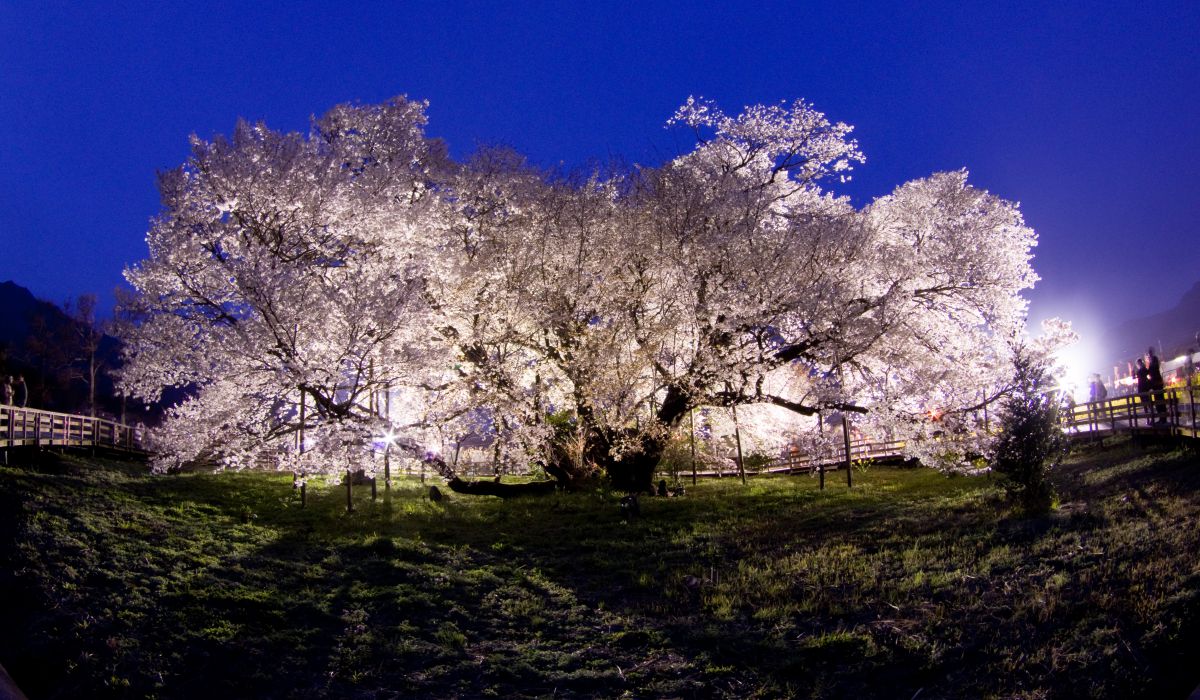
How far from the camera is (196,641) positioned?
953 centimetres

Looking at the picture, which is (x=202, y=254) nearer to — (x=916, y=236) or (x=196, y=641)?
(x=196, y=641)

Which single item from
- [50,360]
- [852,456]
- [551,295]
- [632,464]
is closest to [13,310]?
[50,360]

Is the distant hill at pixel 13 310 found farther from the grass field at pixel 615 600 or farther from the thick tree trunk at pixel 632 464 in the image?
the grass field at pixel 615 600

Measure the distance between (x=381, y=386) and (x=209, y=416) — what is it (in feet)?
15.2

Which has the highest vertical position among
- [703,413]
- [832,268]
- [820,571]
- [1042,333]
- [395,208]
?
[395,208]

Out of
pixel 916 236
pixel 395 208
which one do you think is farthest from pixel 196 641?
pixel 916 236

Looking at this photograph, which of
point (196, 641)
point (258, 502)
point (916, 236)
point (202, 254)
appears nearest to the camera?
point (196, 641)

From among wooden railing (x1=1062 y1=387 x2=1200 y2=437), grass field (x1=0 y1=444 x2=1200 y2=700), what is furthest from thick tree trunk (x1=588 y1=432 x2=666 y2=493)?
wooden railing (x1=1062 y1=387 x2=1200 y2=437)

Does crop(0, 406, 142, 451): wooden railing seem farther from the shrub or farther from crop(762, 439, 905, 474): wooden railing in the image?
crop(762, 439, 905, 474): wooden railing

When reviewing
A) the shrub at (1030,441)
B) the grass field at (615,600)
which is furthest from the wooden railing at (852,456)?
the shrub at (1030,441)

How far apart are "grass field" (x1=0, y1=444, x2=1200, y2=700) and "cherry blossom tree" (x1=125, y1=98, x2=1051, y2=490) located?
3.80m

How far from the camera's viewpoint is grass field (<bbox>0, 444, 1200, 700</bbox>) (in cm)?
828

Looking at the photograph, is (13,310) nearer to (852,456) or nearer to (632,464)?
(632,464)

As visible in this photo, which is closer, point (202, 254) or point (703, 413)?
point (202, 254)
